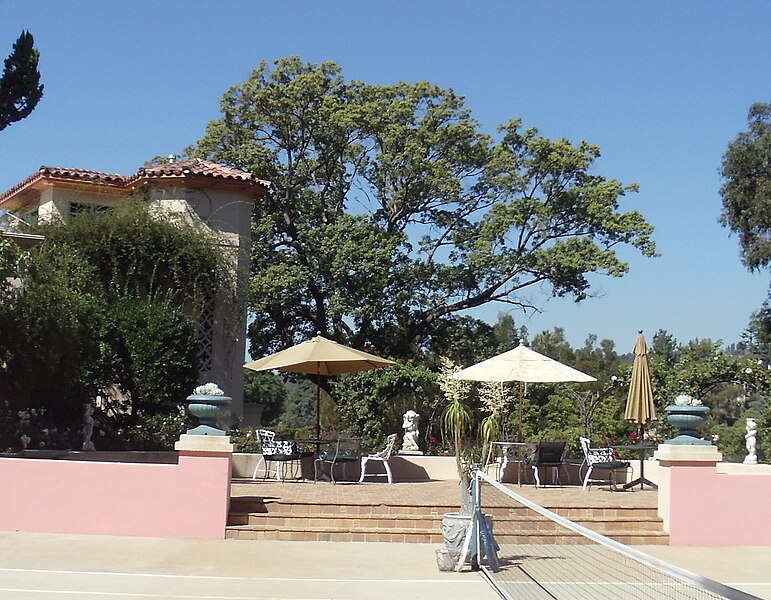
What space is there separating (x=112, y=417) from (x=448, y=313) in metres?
14.3

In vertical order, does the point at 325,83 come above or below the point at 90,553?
above

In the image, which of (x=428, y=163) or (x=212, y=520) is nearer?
(x=212, y=520)

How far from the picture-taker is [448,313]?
102 feet

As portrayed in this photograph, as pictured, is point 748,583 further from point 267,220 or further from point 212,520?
point 267,220

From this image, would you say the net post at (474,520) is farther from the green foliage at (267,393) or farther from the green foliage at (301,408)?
the green foliage at (301,408)

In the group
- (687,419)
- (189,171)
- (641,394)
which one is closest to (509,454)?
(641,394)

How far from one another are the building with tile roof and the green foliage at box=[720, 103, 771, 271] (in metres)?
15.6

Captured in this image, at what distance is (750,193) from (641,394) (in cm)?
1584

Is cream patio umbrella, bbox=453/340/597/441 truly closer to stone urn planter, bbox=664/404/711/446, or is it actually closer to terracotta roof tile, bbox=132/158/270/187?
stone urn planter, bbox=664/404/711/446

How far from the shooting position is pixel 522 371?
1583 cm

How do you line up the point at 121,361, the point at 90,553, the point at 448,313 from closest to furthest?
the point at 90,553
the point at 121,361
the point at 448,313

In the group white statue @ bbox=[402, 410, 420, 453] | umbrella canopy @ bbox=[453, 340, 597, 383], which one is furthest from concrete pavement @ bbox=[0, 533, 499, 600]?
white statue @ bbox=[402, 410, 420, 453]

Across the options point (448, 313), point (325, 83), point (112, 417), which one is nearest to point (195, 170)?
point (112, 417)

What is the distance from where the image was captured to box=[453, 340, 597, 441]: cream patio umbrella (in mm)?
15648
